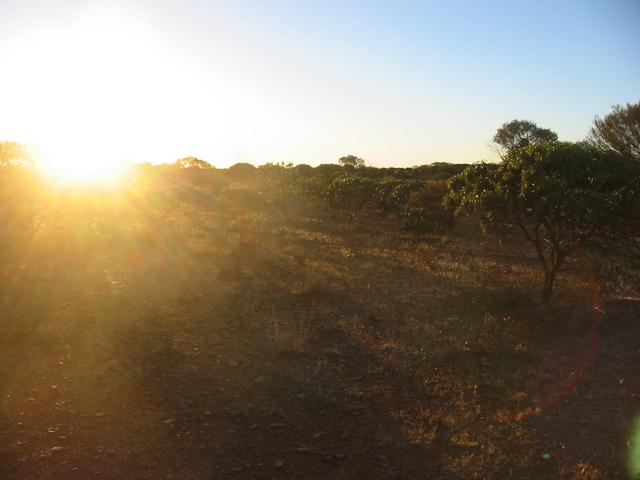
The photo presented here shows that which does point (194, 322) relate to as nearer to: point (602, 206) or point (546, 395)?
point (546, 395)

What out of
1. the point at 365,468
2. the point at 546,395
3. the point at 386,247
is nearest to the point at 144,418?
the point at 365,468

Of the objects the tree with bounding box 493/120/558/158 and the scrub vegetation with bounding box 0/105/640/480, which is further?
the tree with bounding box 493/120/558/158

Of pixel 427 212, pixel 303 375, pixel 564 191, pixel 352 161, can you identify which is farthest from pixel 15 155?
pixel 352 161

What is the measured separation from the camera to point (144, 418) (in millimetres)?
7320

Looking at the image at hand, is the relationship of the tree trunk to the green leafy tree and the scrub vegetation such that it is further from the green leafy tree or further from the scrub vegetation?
the green leafy tree

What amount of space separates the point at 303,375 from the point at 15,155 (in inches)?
1083

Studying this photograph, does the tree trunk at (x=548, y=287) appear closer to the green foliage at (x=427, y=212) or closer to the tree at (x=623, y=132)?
the green foliage at (x=427, y=212)

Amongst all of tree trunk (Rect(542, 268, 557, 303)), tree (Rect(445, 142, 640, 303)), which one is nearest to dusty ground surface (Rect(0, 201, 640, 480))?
tree trunk (Rect(542, 268, 557, 303))

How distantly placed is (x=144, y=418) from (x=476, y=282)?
13.3 metres

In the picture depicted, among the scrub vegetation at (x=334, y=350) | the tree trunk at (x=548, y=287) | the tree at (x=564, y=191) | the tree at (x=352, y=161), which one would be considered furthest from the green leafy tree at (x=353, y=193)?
the tree at (x=352, y=161)

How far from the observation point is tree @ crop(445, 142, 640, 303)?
1180cm

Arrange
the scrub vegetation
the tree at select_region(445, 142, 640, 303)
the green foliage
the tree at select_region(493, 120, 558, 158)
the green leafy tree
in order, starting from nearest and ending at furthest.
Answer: the scrub vegetation, the tree at select_region(445, 142, 640, 303), the green foliage, the green leafy tree, the tree at select_region(493, 120, 558, 158)

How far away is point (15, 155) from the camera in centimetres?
2791

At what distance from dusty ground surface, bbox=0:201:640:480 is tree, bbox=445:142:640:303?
7.49 feet
